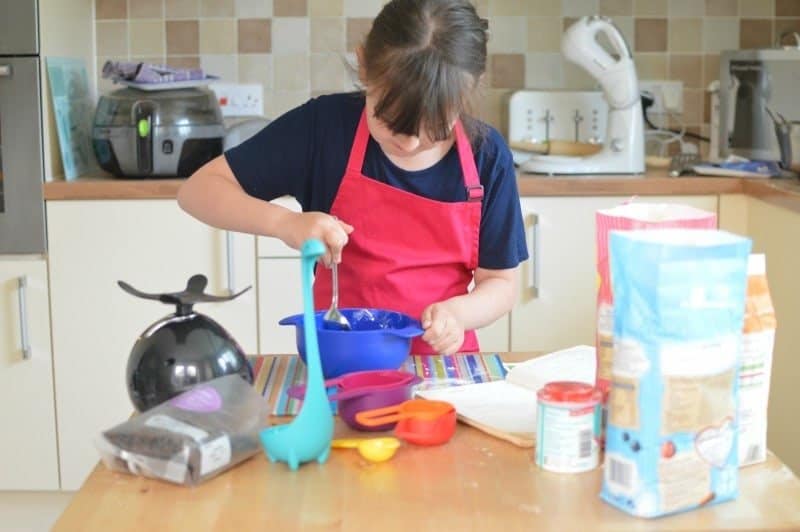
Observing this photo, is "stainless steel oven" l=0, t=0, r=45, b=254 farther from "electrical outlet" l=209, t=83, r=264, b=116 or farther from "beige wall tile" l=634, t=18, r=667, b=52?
"beige wall tile" l=634, t=18, r=667, b=52

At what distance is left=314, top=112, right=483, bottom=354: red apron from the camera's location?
1677 mm

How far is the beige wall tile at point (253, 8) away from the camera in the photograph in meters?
3.18

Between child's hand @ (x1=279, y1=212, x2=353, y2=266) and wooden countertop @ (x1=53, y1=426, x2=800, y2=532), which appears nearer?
wooden countertop @ (x1=53, y1=426, x2=800, y2=532)

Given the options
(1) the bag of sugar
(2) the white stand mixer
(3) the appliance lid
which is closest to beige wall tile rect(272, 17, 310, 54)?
(3) the appliance lid

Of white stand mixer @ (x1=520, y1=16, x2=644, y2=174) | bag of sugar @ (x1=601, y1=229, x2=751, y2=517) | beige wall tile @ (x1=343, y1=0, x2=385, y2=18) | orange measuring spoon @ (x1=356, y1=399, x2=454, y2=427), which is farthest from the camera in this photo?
beige wall tile @ (x1=343, y1=0, x2=385, y2=18)

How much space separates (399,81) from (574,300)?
5.01 ft

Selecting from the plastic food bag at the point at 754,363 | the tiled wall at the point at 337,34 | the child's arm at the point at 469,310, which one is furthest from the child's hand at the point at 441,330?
the tiled wall at the point at 337,34

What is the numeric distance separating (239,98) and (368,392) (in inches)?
82.6

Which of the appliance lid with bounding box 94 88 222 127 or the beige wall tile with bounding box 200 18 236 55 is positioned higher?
the beige wall tile with bounding box 200 18 236 55

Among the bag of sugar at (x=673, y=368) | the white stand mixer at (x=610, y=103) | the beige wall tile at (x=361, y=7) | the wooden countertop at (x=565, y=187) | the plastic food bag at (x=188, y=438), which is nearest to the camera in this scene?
the bag of sugar at (x=673, y=368)

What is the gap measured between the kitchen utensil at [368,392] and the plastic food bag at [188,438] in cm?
10

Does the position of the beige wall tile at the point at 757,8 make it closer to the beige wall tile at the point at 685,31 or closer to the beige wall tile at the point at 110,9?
the beige wall tile at the point at 685,31

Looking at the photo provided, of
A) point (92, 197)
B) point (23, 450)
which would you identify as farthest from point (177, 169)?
point (23, 450)

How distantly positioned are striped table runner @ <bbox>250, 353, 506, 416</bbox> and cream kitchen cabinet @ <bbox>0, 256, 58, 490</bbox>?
1399 millimetres
